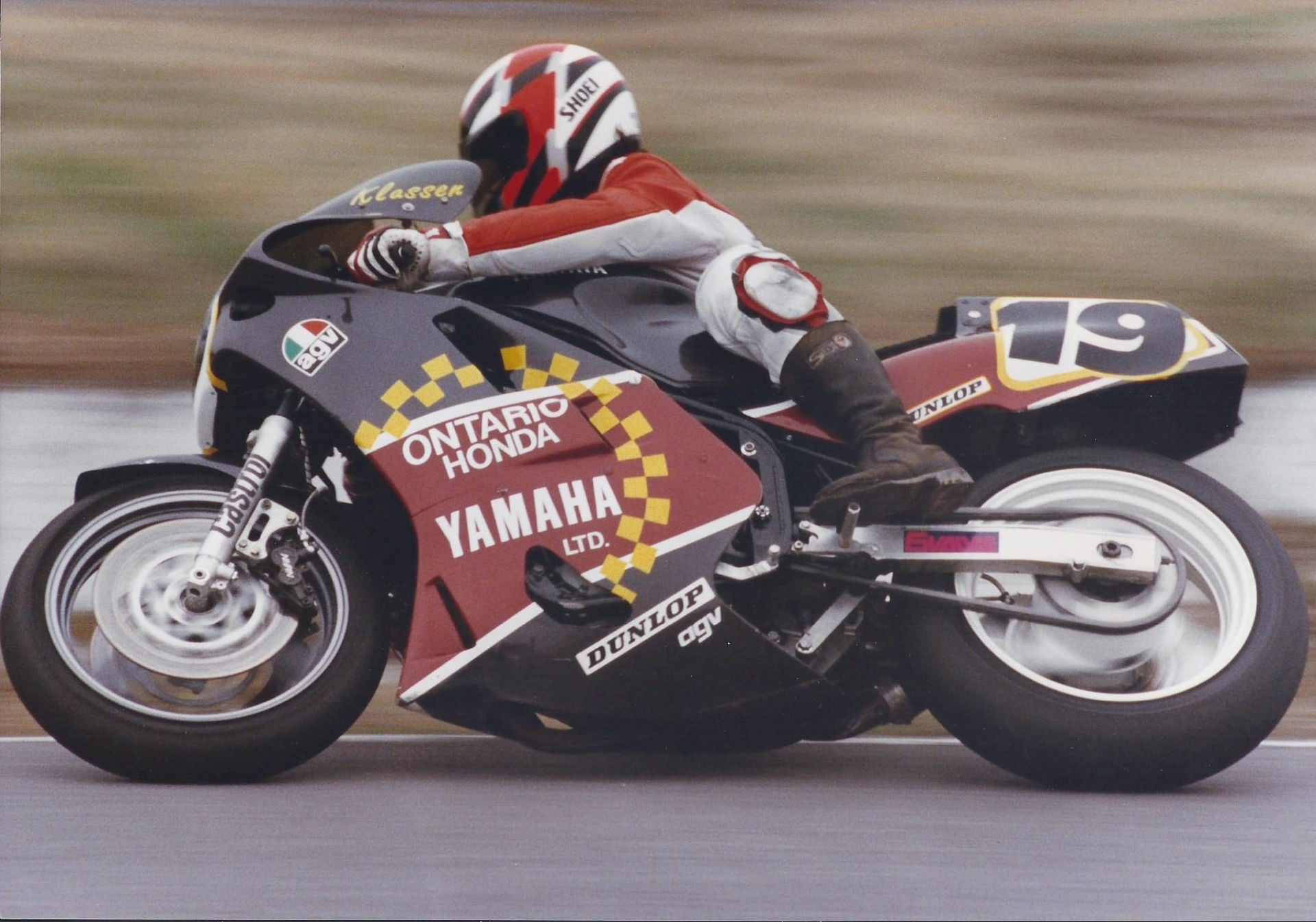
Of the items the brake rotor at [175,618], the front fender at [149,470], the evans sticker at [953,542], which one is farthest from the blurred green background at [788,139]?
the evans sticker at [953,542]

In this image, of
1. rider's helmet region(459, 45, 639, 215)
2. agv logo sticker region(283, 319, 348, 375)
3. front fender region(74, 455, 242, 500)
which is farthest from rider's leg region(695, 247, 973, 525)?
front fender region(74, 455, 242, 500)

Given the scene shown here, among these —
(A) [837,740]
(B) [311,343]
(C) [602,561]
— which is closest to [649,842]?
(C) [602,561]

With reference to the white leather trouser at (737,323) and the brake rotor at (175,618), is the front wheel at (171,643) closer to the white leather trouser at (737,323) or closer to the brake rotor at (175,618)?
the brake rotor at (175,618)

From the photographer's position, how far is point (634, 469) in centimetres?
388

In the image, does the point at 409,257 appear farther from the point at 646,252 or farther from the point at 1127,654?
the point at 1127,654

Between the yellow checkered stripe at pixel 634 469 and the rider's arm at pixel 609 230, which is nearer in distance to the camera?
the yellow checkered stripe at pixel 634 469

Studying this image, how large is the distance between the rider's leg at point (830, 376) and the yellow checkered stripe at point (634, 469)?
0.88 ft

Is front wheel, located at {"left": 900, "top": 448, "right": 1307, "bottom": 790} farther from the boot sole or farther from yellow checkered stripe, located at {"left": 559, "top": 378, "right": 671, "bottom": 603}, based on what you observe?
yellow checkered stripe, located at {"left": 559, "top": 378, "right": 671, "bottom": 603}

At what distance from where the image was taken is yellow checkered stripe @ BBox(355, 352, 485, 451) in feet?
12.7

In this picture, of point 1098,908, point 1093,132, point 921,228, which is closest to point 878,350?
point 1098,908

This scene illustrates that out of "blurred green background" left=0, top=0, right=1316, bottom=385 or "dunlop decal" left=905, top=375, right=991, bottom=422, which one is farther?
"blurred green background" left=0, top=0, right=1316, bottom=385

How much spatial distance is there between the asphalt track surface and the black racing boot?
590mm

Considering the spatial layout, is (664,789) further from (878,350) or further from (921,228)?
(921,228)

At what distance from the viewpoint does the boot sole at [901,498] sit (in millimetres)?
3801
